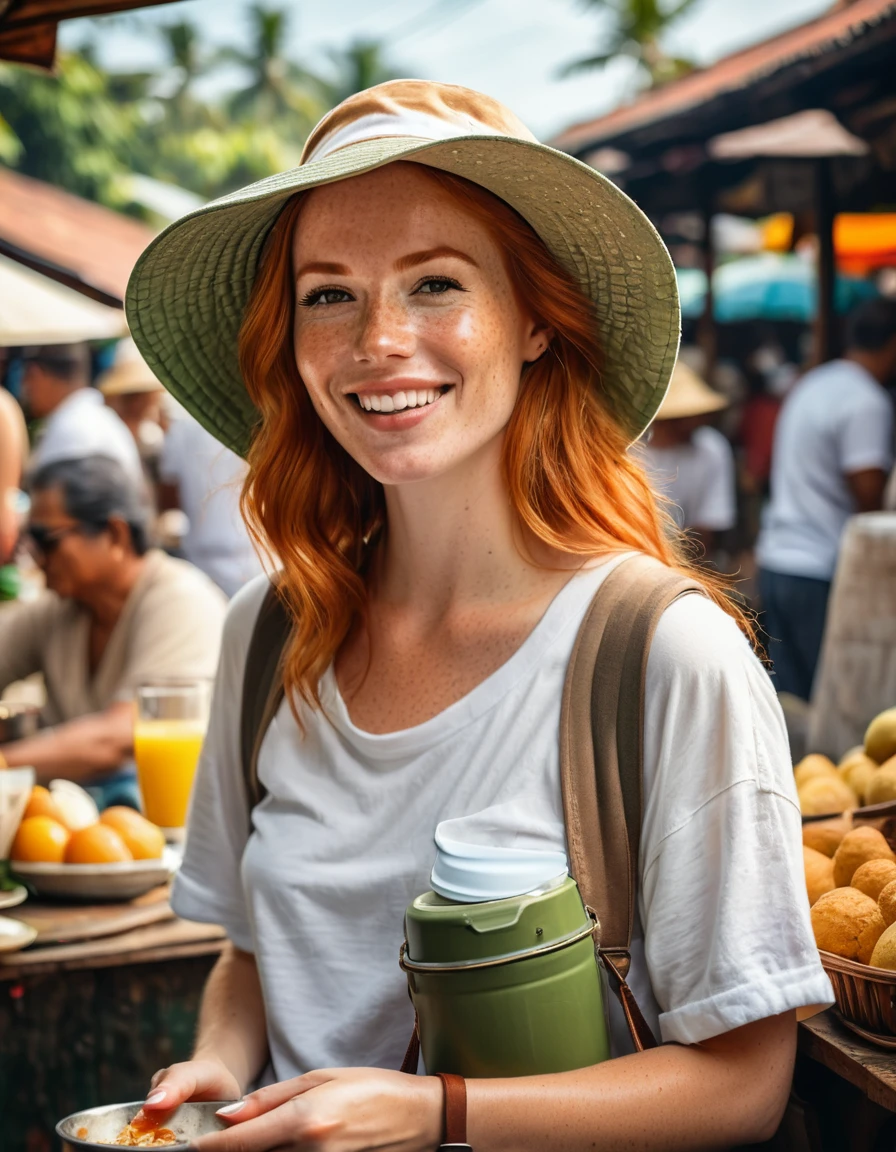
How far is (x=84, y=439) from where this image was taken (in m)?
4.61

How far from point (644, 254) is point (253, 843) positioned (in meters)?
0.93

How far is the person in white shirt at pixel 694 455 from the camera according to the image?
268 inches

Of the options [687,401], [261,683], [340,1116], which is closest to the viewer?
[340,1116]

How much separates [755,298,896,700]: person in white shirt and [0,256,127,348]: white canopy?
309cm

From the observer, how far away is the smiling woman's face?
1.61 m

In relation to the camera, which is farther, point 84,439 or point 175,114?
point 175,114

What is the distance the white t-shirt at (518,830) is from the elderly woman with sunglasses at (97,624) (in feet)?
5.84

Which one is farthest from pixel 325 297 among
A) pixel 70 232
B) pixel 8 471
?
pixel 70 232

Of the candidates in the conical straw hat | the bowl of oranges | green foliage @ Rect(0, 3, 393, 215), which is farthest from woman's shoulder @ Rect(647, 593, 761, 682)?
green foliage @ Rect(0, 3, 393, 215)

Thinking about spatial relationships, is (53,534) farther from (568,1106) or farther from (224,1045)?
(568,1106)

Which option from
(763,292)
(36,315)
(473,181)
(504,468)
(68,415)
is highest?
(763,292)

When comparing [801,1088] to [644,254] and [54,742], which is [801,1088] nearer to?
[644,254]

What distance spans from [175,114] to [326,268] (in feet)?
160

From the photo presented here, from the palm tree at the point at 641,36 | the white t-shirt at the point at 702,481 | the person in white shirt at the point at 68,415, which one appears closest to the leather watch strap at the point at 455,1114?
the person in white shirt at the point at 68,415
